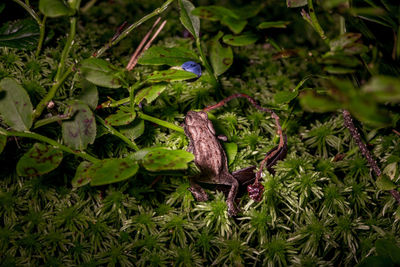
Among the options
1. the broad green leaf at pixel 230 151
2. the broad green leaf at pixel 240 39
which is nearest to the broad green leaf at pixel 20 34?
the broad green leaf at pixel 240 39

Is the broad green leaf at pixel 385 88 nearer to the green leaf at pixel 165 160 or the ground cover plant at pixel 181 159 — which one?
the ground cover plant at pixel 181 159

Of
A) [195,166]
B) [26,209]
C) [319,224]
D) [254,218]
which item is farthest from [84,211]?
[319,224]

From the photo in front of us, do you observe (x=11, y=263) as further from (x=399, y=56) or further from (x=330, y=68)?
(x=399, y=56)

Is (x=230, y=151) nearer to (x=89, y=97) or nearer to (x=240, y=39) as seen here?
(x=240, y=39)

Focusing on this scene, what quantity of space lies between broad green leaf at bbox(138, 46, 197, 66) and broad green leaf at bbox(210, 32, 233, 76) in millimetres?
159

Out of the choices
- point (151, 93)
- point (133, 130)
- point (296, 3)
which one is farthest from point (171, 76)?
point (296, 3)

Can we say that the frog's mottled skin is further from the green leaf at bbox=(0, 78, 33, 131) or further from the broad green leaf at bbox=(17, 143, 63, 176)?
the green leaf at bbox=(0, 78, 33, 131)

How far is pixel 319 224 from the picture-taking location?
1.62 m

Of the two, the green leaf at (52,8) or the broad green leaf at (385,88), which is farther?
the green leaf at (52,8)

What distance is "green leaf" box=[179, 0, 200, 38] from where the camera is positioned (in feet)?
5.32

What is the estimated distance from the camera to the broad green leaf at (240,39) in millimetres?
1688

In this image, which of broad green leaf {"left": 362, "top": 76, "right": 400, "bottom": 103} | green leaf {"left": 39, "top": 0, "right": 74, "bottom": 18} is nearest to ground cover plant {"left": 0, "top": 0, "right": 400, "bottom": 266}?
green leaf {"left": 39, "top": 0, "right": 74, "bottom": 18}

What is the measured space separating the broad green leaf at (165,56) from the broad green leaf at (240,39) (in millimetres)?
214

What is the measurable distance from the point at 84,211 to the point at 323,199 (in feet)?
4.50
